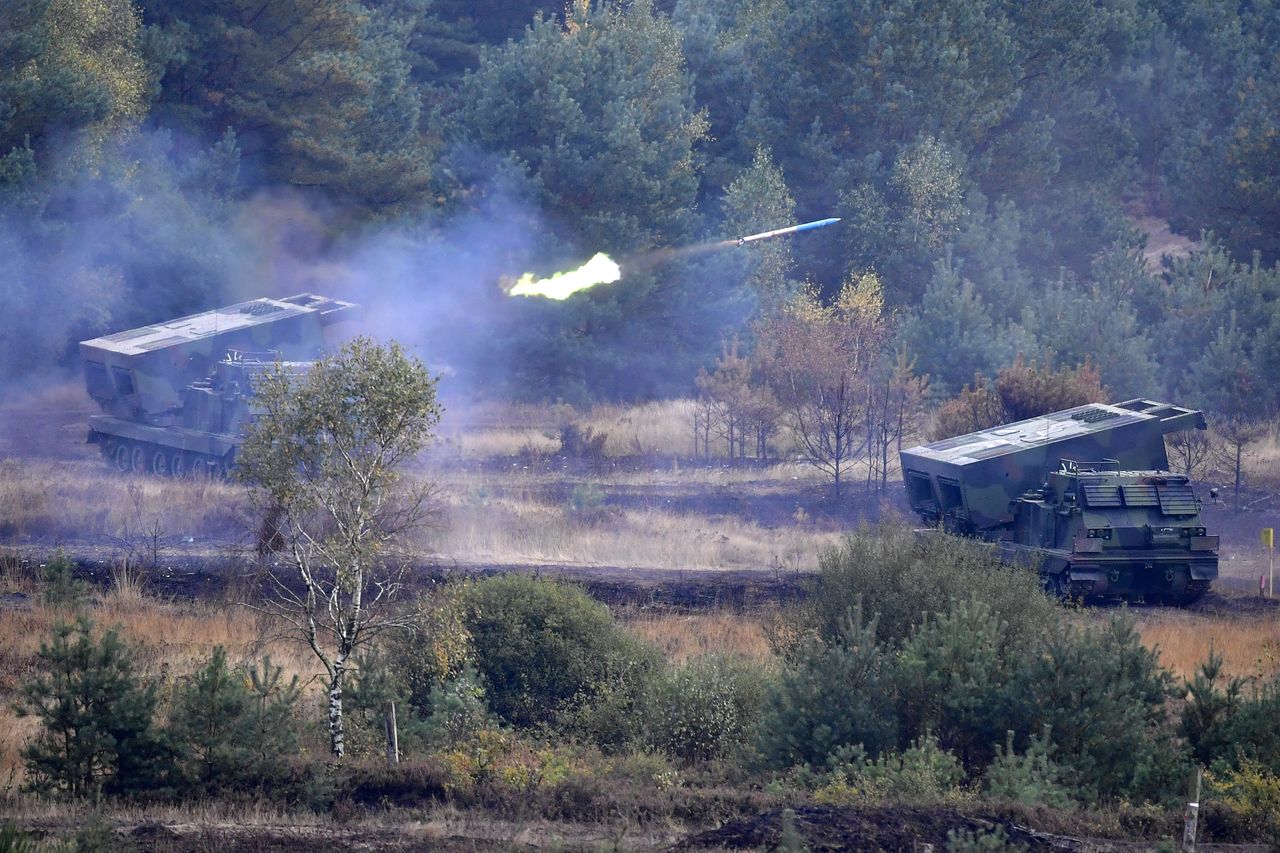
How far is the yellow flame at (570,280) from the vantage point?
35.3m

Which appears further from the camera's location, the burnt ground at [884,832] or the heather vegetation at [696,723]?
the heather vegetation at [696,723]

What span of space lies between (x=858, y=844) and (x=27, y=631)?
11.4 m

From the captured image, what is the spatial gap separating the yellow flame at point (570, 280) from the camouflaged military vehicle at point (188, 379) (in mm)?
5916

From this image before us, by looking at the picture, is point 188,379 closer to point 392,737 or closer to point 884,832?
point 392,737

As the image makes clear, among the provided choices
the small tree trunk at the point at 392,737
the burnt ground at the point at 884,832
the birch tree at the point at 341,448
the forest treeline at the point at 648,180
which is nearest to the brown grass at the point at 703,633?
the small tree trunk at the point at 392,737

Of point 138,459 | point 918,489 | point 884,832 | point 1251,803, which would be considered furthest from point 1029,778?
point 138,459

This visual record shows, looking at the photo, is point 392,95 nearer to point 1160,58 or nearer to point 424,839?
point 1160,58

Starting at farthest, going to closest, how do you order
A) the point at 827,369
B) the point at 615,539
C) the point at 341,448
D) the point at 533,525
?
the point at 827,369 < the point at 533,525 < the point at 615,539 < the point at 341,448

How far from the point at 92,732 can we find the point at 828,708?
616 centimetres

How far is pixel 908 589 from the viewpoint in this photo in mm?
14930

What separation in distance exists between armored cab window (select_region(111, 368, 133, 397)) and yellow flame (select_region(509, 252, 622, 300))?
926 cm

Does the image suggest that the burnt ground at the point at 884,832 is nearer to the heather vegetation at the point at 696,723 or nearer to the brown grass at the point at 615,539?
the heather vegetation at the point at 696,723

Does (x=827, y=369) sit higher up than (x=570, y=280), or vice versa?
(x=570, y=280)

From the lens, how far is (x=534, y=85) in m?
38.5
